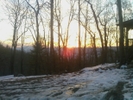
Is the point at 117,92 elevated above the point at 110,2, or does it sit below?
below

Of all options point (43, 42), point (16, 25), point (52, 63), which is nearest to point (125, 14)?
point (43, 42)

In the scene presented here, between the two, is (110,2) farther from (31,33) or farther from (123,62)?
(123,62)

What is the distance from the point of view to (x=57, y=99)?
259 inches

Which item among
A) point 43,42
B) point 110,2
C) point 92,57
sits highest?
point 110,2

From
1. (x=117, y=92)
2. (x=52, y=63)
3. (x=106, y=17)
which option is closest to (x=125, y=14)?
(x=106, y=17)

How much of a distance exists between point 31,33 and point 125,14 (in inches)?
720

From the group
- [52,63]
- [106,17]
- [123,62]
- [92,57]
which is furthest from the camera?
[92,57]

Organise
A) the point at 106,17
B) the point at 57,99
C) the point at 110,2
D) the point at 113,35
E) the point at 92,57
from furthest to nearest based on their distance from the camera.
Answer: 1. the point at 92,57
2. the point at 113,35
3. the point at 106,17
4. the point at 110,2
5. the point at 57,99

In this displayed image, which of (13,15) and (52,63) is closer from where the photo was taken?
(52,63)

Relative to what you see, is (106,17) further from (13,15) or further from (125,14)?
(13,15)

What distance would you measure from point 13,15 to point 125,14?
2095 centimetres

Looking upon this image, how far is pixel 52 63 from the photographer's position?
21047mm

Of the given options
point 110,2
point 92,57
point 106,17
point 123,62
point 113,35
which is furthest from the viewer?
point 92,57

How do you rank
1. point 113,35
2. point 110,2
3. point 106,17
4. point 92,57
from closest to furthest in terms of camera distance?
point 110,2, point 106,17, point 113,35, point 92,57
